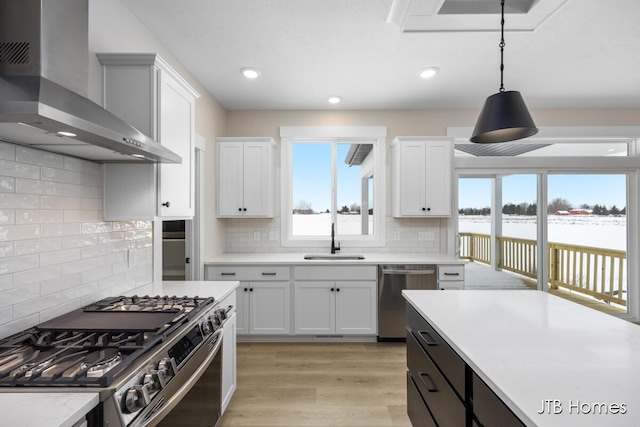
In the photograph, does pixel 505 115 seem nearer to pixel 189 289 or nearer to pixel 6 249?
pixel 189 289

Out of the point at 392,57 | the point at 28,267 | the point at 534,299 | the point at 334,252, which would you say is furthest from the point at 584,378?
the point at 334,252

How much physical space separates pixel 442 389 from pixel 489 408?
427mm

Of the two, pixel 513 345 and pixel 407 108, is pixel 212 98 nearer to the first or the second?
pixel 407 108

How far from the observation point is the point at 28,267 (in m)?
1.37

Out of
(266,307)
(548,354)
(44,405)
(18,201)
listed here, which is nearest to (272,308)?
(266,307)

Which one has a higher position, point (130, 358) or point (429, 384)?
point (130, 358)

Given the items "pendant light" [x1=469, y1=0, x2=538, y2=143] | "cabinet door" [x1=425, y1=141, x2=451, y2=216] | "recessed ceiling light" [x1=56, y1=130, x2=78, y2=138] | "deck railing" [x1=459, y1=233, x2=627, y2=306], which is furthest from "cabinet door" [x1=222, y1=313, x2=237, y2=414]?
"deck railing" [x1=459, y1=233, x2=627, y2=306]

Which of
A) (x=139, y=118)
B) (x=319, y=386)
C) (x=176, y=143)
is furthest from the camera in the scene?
(x=319, y=386)

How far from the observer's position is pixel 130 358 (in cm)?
106

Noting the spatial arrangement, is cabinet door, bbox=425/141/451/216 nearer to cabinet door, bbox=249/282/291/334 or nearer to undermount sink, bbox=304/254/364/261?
undermount sink, bbox=304/254/364/261

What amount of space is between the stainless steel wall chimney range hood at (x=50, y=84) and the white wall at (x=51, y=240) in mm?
149

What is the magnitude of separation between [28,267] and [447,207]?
364 centimetres

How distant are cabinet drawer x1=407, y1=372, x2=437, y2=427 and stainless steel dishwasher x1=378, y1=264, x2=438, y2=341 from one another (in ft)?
4.60

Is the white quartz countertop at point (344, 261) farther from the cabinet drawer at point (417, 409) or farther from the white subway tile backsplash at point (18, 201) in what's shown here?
the white subway tile backsplash at point (18, 201)
